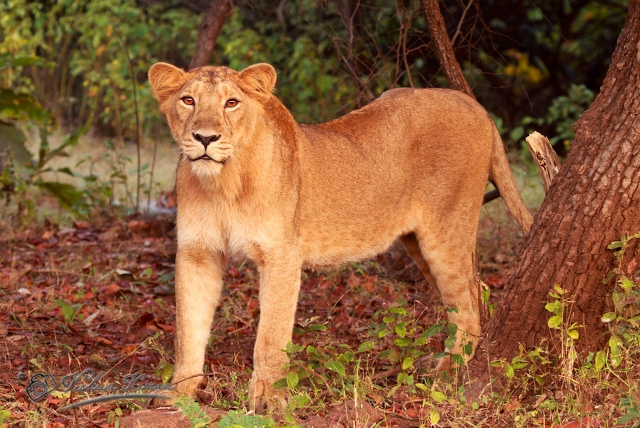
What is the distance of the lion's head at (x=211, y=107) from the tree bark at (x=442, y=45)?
152 cm

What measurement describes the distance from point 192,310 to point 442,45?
85.6 inches

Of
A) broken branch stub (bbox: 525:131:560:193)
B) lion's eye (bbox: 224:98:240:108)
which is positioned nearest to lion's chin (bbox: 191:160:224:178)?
lion's eye (bbox: 224:98:240:108)

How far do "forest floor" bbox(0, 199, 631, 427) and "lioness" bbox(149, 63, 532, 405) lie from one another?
0.70 ft

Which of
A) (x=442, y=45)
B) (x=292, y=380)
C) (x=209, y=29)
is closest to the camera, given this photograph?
(x=292, y=380)

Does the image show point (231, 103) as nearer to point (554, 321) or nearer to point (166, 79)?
point (166, 79)

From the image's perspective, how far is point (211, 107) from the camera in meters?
3.81

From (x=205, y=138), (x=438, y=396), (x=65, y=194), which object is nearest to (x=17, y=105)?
(x=65, y=194)

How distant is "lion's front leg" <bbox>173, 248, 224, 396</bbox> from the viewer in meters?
4.04

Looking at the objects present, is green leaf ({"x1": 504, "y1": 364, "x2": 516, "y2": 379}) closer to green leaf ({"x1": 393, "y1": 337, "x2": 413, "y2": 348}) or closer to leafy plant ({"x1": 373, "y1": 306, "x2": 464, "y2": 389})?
leafy plant ({"x1": 373, "y1": 306, "x2": 464, "y2": 389})

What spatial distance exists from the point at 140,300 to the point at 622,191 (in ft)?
10.4

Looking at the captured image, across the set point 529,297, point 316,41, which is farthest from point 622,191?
point 316,41

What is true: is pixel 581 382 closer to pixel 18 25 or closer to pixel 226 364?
pixel 226 364

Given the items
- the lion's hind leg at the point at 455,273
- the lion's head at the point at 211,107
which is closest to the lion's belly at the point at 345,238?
the lion's hind leg at the point at 455,273

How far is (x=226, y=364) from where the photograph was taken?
4617mm
